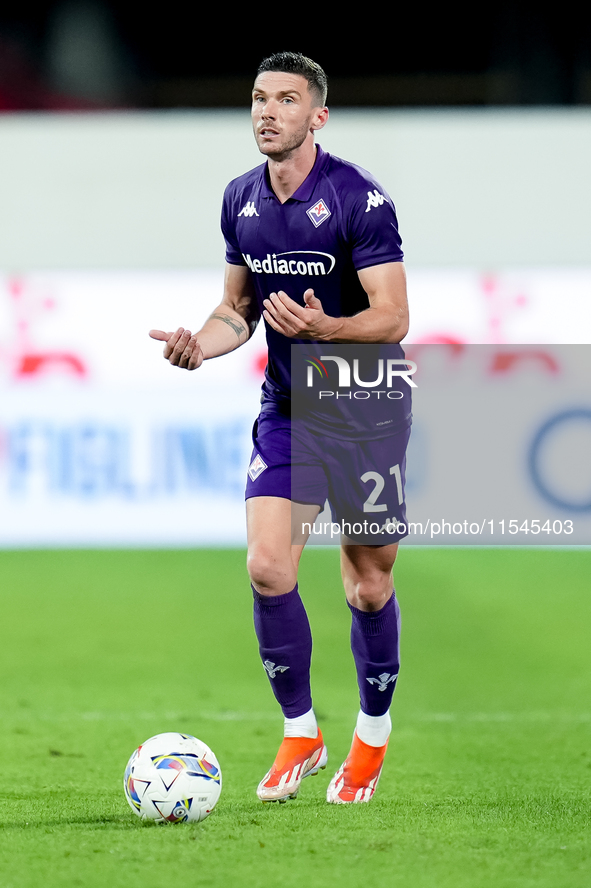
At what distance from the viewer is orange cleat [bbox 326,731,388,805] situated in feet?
10.3

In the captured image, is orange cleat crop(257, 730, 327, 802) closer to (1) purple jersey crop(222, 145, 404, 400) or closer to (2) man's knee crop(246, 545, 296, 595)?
(2) man's knee crop(246, 545, 296, 595)

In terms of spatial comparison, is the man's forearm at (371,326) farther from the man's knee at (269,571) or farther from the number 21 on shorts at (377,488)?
the man's knee at (269,571)

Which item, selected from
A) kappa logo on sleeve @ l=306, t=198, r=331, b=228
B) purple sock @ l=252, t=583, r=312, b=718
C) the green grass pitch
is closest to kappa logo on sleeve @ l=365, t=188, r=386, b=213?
kappa logo on sleeve @ l=306, t=198, r=331, b=228

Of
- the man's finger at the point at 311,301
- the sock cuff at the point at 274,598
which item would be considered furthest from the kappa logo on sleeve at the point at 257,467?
the man's finger at the point at 311,301

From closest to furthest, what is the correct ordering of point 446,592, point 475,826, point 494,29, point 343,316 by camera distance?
1. point 475,826
2. point 343,316
3. point 446,592
4. point 494,29

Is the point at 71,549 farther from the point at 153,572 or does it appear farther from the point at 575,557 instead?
the point at 575,557

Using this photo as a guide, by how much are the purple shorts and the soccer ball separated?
0.72m

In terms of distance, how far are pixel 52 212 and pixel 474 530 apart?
3839 millimetres

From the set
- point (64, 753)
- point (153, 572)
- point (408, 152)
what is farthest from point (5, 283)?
point (64, 753)

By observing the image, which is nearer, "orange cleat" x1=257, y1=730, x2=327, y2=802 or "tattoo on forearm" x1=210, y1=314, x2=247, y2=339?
"orange cleat" x1=257, y1=730, x2=327, y2=802

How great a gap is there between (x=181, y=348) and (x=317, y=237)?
48 centimetres

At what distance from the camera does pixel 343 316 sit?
3.23 meters

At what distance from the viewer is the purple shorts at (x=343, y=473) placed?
126 inches

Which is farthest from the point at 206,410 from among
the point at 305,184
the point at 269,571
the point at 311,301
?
the point at 311,301
